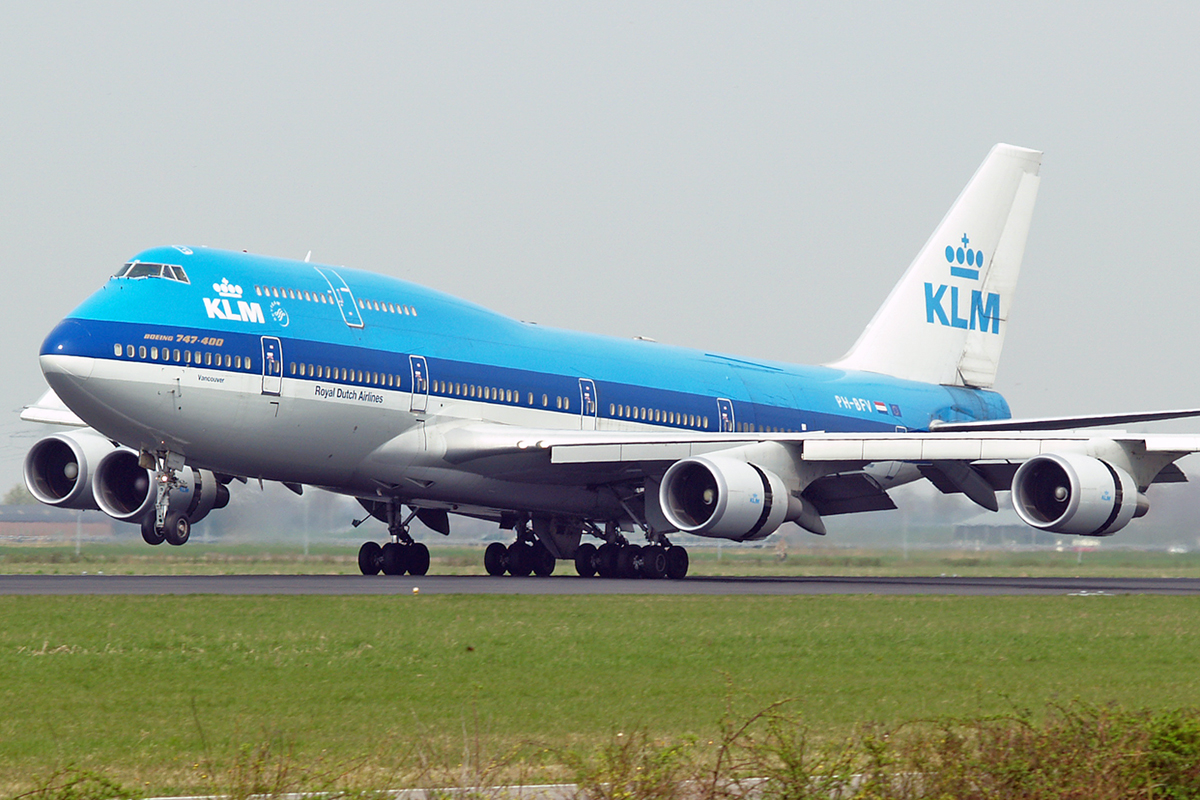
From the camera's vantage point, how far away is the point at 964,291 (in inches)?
1715

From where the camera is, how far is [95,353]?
25750 mm

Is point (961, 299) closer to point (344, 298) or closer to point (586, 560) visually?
point (586, 560)

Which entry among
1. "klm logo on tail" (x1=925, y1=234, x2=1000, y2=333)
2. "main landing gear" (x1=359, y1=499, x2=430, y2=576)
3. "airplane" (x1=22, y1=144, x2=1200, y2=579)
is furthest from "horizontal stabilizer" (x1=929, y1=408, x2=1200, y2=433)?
"main landing gear" (x1=359, y1=499, x2=430, y2=576)

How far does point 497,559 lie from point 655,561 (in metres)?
4.12

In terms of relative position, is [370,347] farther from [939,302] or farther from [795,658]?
[939,302]

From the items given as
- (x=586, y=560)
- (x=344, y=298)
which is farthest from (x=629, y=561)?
(x=344, y=298)

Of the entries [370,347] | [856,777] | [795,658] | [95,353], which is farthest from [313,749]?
[370,347]

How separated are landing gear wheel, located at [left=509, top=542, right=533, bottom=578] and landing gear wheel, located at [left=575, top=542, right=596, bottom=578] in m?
1.06

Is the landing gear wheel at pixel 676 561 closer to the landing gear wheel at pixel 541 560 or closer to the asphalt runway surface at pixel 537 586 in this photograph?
the asphalt runway surface at pixel 537 586

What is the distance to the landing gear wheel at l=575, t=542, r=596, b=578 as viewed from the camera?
33219mm

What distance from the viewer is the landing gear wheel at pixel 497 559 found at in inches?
1331

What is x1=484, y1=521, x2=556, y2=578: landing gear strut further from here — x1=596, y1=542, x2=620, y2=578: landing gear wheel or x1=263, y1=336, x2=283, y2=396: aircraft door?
x1=263, y1=336, x2=283, y2=396: aircraft door

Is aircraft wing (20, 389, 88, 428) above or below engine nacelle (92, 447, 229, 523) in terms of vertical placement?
above

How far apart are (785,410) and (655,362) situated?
12.6ft
